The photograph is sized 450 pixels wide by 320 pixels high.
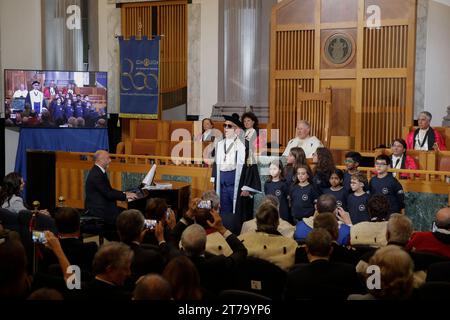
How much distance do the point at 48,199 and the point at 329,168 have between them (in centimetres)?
438

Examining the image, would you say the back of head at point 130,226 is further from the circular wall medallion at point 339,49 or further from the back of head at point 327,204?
the circular wall medallion at point 339,49

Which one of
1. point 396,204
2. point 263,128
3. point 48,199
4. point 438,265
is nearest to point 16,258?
point 438,265

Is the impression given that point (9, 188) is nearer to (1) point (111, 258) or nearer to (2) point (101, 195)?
(2) point (101, 195)

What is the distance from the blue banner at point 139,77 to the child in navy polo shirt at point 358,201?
635 cm

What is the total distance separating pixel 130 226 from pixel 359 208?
2.91m

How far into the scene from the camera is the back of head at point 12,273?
312cm

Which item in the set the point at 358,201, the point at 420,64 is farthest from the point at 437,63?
the point at 358,201

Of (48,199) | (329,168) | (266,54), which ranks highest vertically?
(266,54)

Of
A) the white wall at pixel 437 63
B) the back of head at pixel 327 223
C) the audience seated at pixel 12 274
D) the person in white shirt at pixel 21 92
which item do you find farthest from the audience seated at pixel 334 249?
the person in white shirt at pixel 21 92

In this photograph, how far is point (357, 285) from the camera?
12.5ft

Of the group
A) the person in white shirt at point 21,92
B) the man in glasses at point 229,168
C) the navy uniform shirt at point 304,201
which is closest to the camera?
the navy uniform shirt at point 304,201

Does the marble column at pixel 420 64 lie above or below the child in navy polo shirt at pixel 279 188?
above

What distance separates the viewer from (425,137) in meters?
9.61
